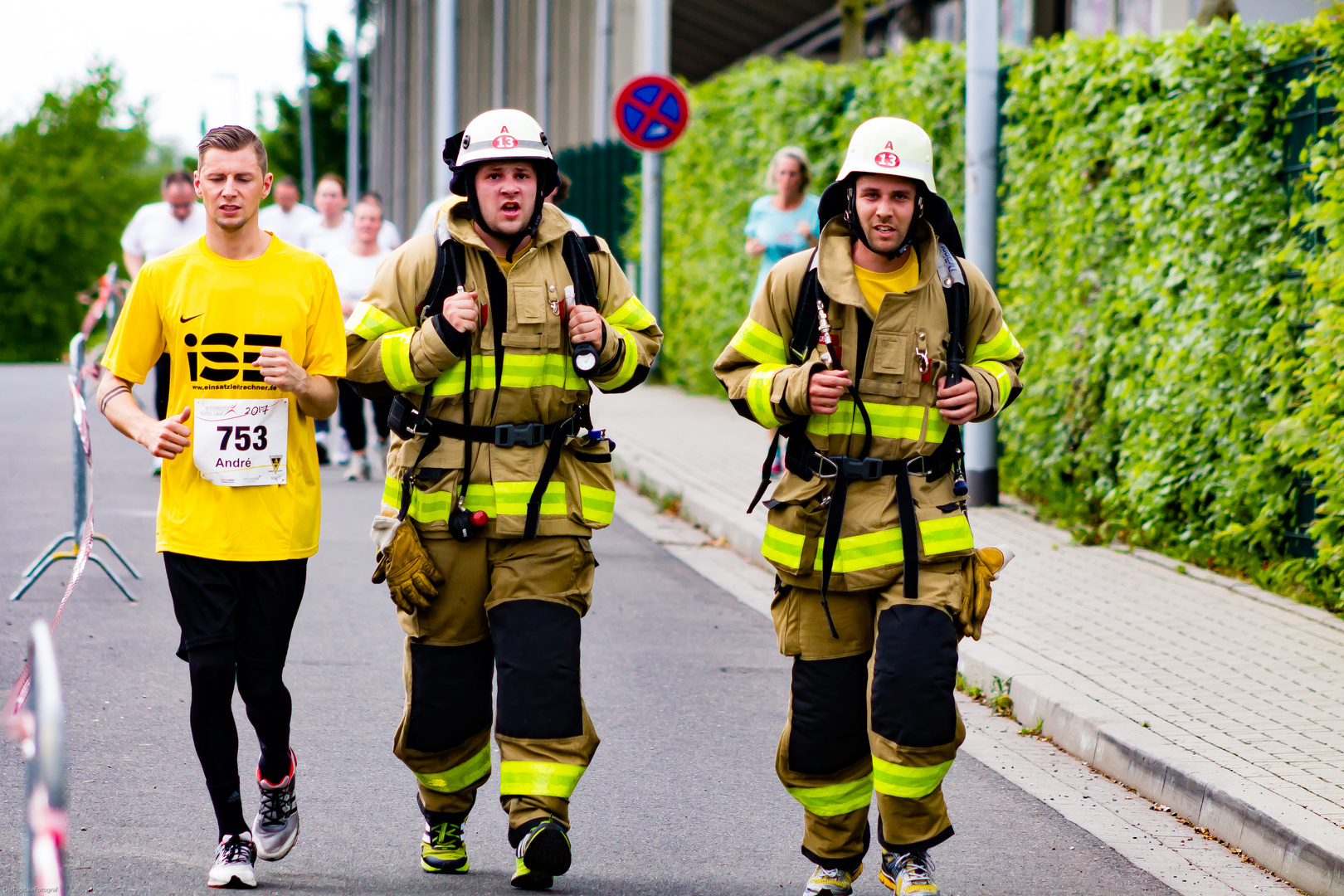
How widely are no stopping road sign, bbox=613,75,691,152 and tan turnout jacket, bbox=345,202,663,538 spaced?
1223 cm

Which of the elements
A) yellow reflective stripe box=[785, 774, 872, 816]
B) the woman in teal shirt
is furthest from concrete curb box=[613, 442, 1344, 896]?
the woman in teal shirt

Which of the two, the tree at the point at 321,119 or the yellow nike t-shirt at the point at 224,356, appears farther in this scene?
the tree at the point at 321,119

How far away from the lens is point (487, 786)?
5.43 metres

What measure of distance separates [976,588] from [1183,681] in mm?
2335

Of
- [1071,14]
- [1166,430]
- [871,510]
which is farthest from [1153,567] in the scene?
[1071,14]

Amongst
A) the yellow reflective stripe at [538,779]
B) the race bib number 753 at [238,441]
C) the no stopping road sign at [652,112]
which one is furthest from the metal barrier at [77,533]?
the no stopping road sign at [652,112]

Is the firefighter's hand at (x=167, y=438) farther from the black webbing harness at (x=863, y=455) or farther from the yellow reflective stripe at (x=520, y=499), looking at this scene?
the black webbing harness at (x=863, y=455)

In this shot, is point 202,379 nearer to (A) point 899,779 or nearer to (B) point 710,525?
(A) point 899,779

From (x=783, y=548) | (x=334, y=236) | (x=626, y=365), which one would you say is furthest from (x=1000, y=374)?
(x=334, y=236)

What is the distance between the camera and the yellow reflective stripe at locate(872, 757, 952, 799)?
4113 millimetres

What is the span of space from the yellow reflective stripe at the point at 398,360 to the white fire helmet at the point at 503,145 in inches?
17.4

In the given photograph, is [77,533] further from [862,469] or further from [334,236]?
[862,469]

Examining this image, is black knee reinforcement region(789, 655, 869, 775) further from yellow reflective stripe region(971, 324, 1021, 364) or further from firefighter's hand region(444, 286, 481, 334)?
firefighter's hand region(444, 286, 481, 334)

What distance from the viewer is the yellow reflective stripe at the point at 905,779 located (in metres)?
4.11
